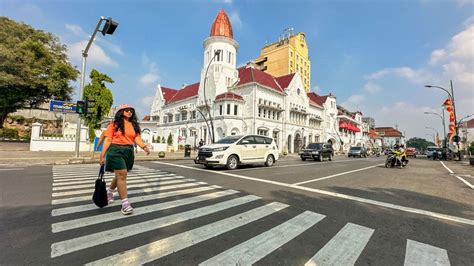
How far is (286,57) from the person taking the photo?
5866cm

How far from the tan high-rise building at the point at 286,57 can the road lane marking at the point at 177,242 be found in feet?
194

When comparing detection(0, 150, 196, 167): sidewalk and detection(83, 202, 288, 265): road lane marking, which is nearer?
detection(83, 202, 288, 265): road lane marking

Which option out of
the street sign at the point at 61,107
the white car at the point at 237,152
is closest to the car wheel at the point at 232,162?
the white car at the point at 237,152

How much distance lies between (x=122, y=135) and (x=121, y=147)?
0.76ft

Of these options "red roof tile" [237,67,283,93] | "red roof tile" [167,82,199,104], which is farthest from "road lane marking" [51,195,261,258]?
"red roof tile" [167,82,199,104]

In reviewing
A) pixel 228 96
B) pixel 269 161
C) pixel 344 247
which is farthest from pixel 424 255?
pixel 228 96

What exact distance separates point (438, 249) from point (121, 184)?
4951 mm

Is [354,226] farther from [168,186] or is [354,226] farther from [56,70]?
[56,70]

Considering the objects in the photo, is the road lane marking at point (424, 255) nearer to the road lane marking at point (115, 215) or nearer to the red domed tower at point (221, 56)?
the road lane marking at point (115, 215)

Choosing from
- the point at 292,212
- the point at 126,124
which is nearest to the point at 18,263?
the point at 126,124

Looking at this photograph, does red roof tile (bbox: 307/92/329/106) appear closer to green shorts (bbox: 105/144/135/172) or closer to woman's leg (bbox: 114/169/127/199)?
green shorts (bbox: 105/144/135/172)

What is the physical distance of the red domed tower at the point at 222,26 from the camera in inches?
1480

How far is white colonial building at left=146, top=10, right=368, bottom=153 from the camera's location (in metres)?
34.1

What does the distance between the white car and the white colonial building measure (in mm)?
18659
